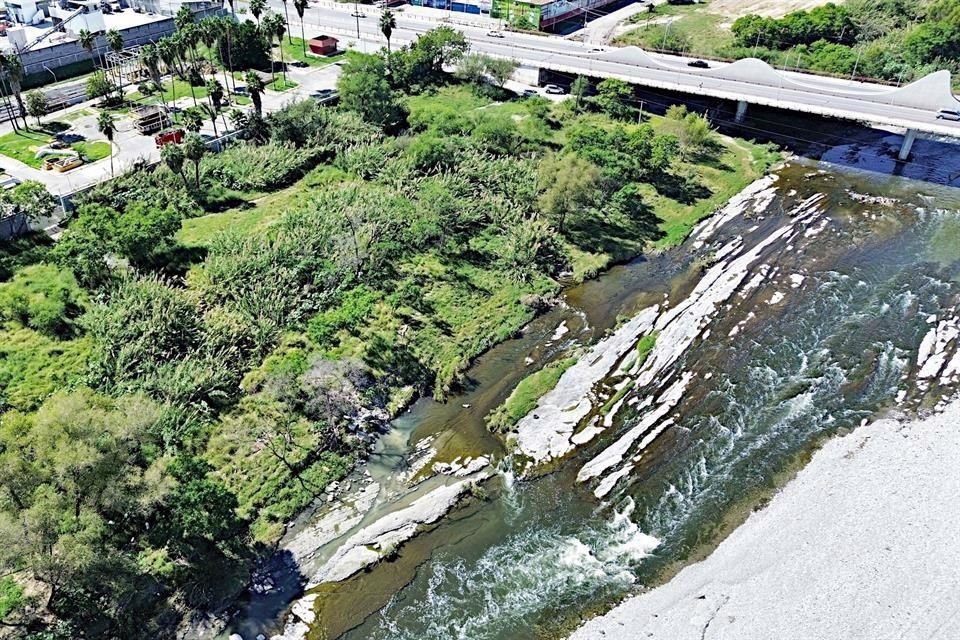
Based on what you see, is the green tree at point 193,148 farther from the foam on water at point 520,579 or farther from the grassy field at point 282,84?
the foam on water at point 520,579

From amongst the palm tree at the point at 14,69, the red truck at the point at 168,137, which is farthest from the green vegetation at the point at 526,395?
the palm tree at the point at 14,69

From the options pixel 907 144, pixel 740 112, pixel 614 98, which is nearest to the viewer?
pixel 907 144

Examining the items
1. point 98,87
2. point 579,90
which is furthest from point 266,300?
point 579,90

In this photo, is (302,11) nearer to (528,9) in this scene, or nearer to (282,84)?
(282,84)

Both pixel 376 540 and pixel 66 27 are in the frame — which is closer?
pixel 376 540

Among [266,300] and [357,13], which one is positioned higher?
[357,13]

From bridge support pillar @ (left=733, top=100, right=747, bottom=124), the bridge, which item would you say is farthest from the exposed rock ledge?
bridge support pillar @ (left=733, top=100, right=747, bottom=124)
